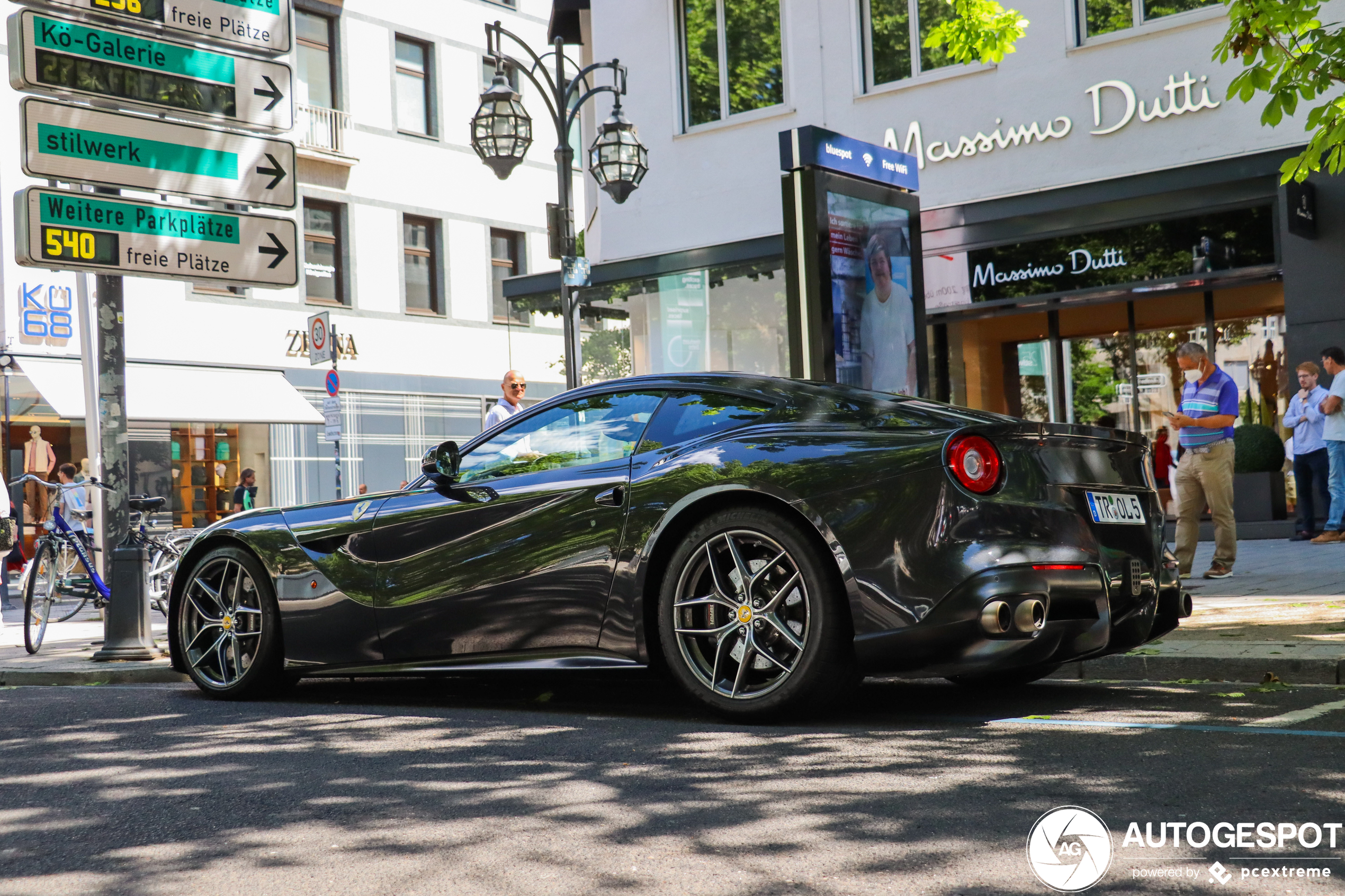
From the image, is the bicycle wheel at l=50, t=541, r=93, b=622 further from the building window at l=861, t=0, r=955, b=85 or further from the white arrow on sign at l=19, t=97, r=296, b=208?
the building window at l=861, t=0, r=955, b=85

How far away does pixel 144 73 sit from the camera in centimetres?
883

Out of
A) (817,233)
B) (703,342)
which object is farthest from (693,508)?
(703,342)

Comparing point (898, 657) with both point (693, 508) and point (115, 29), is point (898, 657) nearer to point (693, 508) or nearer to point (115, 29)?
point (693, 508)

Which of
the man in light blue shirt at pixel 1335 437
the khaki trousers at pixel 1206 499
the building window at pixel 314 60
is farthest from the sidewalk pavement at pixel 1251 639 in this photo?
the building window at pixel 314 60

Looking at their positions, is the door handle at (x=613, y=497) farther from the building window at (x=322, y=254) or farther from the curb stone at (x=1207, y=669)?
the building window at (x=322, y=254)

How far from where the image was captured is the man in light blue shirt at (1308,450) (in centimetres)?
1276

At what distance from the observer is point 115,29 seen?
8719 mm

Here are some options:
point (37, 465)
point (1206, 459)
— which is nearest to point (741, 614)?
point (1206, 459)

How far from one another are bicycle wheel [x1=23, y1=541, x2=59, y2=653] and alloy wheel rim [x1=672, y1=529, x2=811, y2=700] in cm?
586

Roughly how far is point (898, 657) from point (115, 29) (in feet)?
22.9

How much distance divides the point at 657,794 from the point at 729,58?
568 inches

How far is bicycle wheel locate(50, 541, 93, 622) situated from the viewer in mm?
9273

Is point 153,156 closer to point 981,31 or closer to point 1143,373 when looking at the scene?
point 981,31

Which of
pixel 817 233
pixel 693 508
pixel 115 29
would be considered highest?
pixel 115 29
